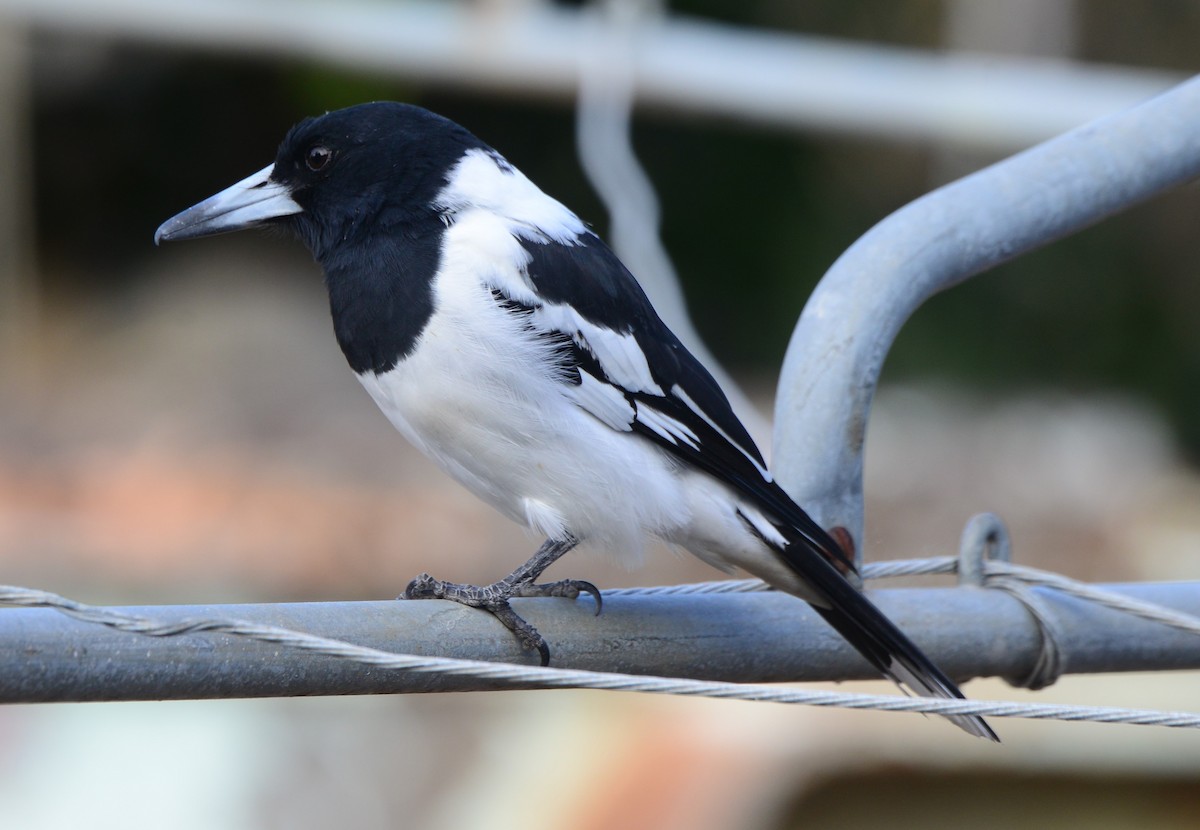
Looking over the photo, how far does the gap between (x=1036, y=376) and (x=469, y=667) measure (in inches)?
223

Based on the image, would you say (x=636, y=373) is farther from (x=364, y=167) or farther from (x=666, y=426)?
(x=364, y=167)

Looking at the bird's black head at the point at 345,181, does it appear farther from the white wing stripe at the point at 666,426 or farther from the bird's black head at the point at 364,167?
the white wing stripe at the point at 666,426

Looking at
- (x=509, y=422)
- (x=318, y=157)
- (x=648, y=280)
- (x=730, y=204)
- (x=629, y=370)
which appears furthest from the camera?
(x=730, y=204)

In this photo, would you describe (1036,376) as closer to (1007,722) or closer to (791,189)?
(791,189)

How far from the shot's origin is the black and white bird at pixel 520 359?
65.0 inches

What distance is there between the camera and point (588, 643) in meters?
1.37

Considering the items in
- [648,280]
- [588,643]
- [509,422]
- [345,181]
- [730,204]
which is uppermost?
[730,204]

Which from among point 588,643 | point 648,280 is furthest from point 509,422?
point 648,280

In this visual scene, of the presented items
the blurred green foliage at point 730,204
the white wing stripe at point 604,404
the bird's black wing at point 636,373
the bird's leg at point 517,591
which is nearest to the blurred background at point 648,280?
the blurred green foliage at point 730,204

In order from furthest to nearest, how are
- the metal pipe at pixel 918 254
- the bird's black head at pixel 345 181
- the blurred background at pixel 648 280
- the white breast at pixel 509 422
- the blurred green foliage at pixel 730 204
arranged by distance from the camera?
the blurred green foliage at pixel 730 204, the blurred background at pixel 648 280, the bird's black head at pixel 345 181, the white breast at pixel 509 422, the metal pipe at pixel 918 254

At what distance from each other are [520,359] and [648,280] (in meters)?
0.86

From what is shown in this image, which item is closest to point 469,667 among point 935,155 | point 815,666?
point 815,666

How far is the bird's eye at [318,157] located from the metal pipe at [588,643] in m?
0.71

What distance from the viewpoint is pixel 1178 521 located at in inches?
178
